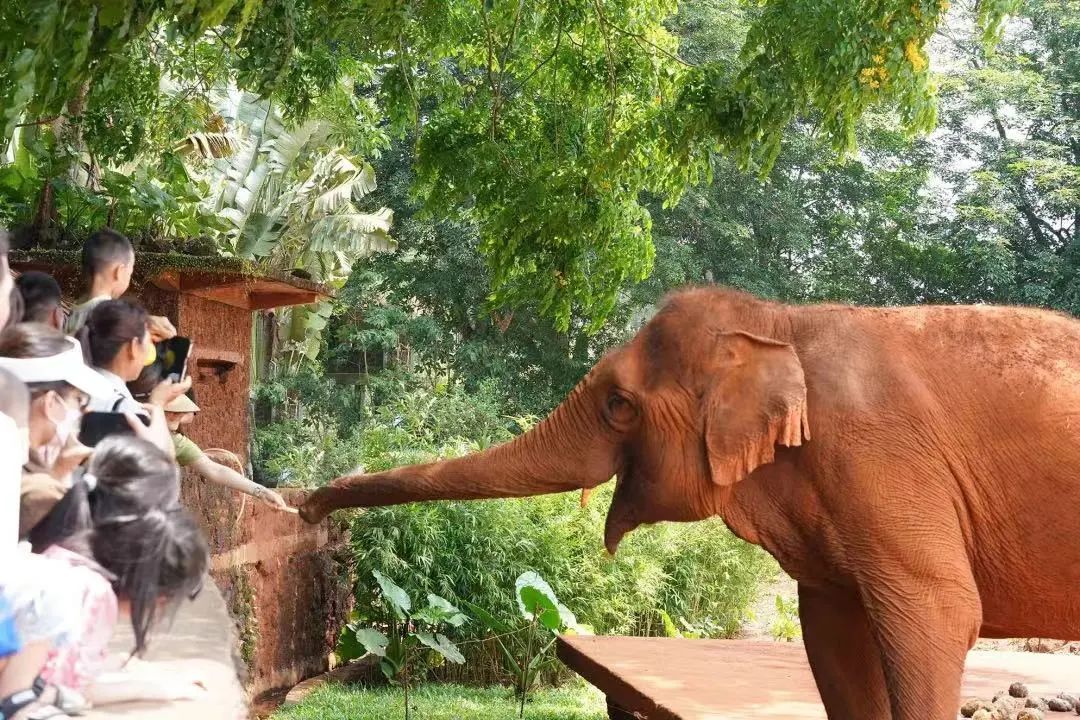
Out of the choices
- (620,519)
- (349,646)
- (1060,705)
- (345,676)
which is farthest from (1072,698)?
(345,676)

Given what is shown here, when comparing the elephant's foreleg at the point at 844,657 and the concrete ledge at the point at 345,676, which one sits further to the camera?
the concrete ledge at the point at 345,676

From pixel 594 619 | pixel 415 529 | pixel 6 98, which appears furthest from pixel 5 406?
pixel 594 619

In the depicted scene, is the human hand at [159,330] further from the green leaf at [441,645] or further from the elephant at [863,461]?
the green leaf at [441,645]

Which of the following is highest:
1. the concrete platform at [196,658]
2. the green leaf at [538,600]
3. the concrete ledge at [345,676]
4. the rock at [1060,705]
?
the concrete platform at [196,658]

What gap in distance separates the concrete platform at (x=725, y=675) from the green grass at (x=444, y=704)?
1.54 meters

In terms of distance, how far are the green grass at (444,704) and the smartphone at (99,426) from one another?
17.6 ft

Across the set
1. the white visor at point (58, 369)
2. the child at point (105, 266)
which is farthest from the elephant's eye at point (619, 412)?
the white visor at point (58, 369)

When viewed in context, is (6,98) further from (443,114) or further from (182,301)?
(443,114)

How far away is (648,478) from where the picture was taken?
14.7 feet

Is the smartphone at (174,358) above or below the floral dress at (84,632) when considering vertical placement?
above

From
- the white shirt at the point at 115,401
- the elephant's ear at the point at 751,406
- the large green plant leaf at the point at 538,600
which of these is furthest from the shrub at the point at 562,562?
the white shirt at the point at 115,401

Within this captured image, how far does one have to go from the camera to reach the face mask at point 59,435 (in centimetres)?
252

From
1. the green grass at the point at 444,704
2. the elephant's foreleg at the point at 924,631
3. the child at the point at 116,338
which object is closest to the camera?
the child at the point at 116,338

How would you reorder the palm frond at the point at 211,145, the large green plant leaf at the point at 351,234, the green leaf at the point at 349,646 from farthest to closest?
the large green plant leaf at the point at 351,234, the palm frond at the point at 211,145, the green leaf at the point at 349,646
